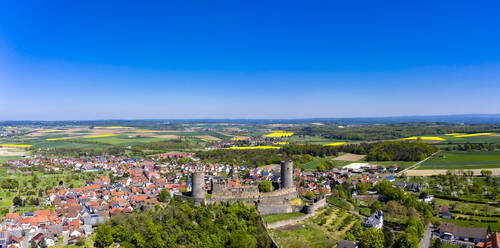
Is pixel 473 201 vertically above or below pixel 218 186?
below

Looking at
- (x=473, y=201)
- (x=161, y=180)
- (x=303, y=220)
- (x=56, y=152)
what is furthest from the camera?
(x=56, y=152)

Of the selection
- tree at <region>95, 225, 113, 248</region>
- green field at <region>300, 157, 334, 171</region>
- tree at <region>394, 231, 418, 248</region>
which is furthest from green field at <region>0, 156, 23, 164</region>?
tree at <region>394, 231, 418, 248</region>

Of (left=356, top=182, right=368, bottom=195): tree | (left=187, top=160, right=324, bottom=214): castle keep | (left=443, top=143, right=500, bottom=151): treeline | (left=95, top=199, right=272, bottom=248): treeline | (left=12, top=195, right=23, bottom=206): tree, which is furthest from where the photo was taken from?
(left=443, top=143, right=500, bottom=151): treeline

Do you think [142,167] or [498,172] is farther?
[142,167]

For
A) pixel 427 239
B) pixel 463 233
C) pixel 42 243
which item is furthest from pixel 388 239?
pixel 42 243

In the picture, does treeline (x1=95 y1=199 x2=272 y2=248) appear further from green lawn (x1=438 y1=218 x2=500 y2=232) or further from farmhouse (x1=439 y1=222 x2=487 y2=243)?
green lawn (x1=438 y1=218 x2=500 y2=232)

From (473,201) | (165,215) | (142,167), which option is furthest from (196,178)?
(142,167)

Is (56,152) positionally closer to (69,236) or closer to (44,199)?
(44,199)
